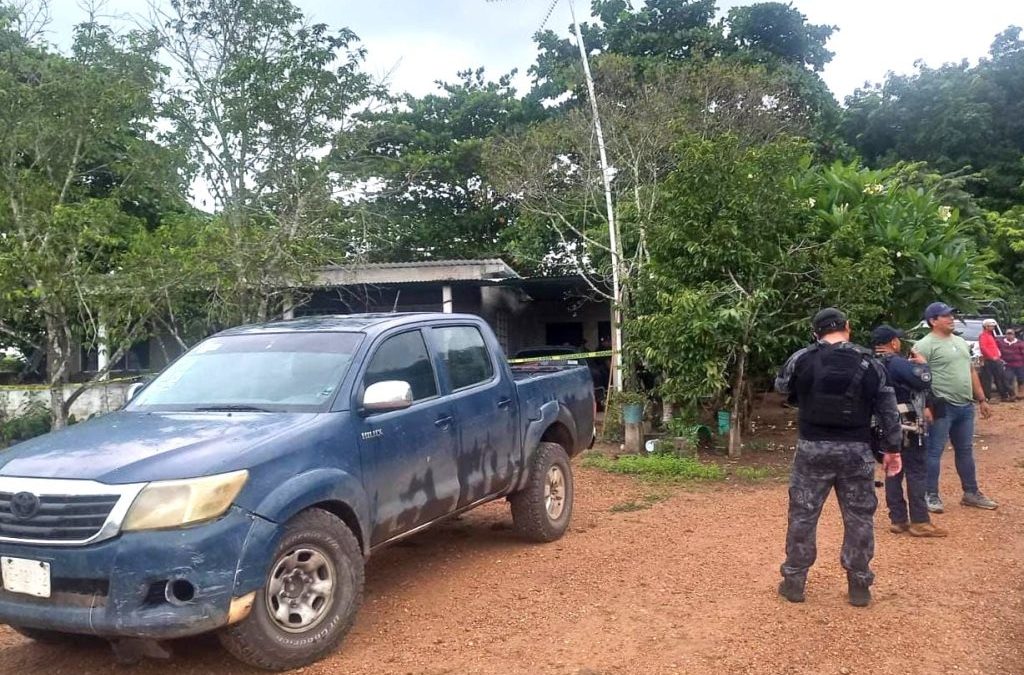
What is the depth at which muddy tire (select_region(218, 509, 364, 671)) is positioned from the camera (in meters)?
3.69

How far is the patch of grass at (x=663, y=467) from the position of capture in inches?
354

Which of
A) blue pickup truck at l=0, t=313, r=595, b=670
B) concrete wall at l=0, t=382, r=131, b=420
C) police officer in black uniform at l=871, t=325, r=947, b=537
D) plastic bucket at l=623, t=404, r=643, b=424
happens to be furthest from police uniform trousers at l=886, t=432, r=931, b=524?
concrete wall at l=0, t=382, r=131, b=420

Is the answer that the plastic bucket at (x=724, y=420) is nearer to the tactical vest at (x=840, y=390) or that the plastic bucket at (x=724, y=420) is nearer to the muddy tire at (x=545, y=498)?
the muddy tire at (x=545, y=498)

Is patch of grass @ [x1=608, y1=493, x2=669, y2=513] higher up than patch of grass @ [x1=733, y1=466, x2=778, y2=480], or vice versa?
patch of grass @ [x1=733, y1=466, x2=778, y2=480]

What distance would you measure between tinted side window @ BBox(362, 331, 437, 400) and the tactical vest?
223 centimetres

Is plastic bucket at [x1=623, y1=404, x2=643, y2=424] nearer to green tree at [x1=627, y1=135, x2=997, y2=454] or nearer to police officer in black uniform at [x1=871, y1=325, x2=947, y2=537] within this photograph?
green tree at [x1=627, y1=135, x2=997, y2=454]

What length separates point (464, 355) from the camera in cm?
567

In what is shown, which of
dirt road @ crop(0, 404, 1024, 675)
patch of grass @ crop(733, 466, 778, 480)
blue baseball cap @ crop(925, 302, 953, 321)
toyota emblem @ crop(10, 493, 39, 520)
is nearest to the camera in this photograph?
toyota emblem @ crop(10, 493, 39, 520)

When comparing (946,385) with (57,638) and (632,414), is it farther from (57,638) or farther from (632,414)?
(57,638)

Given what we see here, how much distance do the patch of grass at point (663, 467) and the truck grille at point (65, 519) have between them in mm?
6534

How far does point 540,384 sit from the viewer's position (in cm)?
626

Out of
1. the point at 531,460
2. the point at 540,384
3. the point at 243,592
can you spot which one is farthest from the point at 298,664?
the point at 540,384

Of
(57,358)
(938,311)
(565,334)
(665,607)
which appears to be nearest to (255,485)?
(665,607)

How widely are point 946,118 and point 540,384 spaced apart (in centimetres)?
2418
